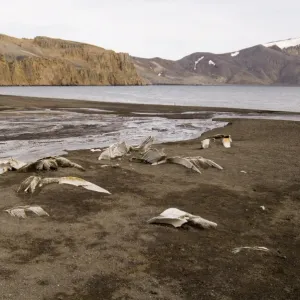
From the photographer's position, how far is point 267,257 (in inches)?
295

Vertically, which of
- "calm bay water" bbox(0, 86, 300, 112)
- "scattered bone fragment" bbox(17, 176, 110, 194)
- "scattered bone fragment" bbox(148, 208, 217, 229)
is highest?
"scattered bone fragment" bbox(17, 176, 110, 194)

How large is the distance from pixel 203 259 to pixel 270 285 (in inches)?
51.2

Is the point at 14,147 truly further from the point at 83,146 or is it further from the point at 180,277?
the point at 180,277

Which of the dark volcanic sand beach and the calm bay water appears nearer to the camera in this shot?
the dark volcanic sand beach

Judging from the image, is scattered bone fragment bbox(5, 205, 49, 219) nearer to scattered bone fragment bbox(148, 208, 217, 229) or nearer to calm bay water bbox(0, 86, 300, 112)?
scattered bone fragment bbox(148, 208, 217, 229)

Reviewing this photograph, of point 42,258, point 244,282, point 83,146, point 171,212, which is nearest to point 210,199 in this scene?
point 171,212

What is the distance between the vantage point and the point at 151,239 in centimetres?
820

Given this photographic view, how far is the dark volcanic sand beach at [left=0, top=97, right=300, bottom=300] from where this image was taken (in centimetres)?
631

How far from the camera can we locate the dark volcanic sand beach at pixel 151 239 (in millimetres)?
6312

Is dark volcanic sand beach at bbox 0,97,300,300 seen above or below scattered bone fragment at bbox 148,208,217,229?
below

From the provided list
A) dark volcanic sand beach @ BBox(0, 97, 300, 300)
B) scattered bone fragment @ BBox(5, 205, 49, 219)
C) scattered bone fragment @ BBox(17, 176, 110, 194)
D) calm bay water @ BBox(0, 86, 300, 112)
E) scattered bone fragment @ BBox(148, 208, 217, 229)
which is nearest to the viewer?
dark volcanic sand beach @ BBox(0, 97, 300, 300)

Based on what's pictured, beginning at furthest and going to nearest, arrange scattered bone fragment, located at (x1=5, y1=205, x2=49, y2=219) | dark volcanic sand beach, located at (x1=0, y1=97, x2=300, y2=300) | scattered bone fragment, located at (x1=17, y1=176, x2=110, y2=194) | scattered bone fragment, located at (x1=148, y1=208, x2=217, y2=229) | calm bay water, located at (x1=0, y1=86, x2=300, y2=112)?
calm bay water, located at (x1=0, y1=86, x2=300, y2=112) < scattered bone fragment, located at (x1=17, y1=176, x2=110, y2=194) < scattered bone fragment, located at (x1=5, y1=205, x2=49, y2=219) < scattered bone fragment, located at (x1=148, y1=208, x2=217, y2=229) < dark volcanic sand beach, located at (x1=0, y1=97, x2=300, y2=300)

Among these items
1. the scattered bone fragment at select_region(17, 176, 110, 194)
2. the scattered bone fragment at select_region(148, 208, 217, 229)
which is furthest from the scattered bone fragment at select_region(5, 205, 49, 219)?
the scattered bone fragment at select_region(148, 208, 217, 229)

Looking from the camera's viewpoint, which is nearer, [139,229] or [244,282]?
[244,282]
